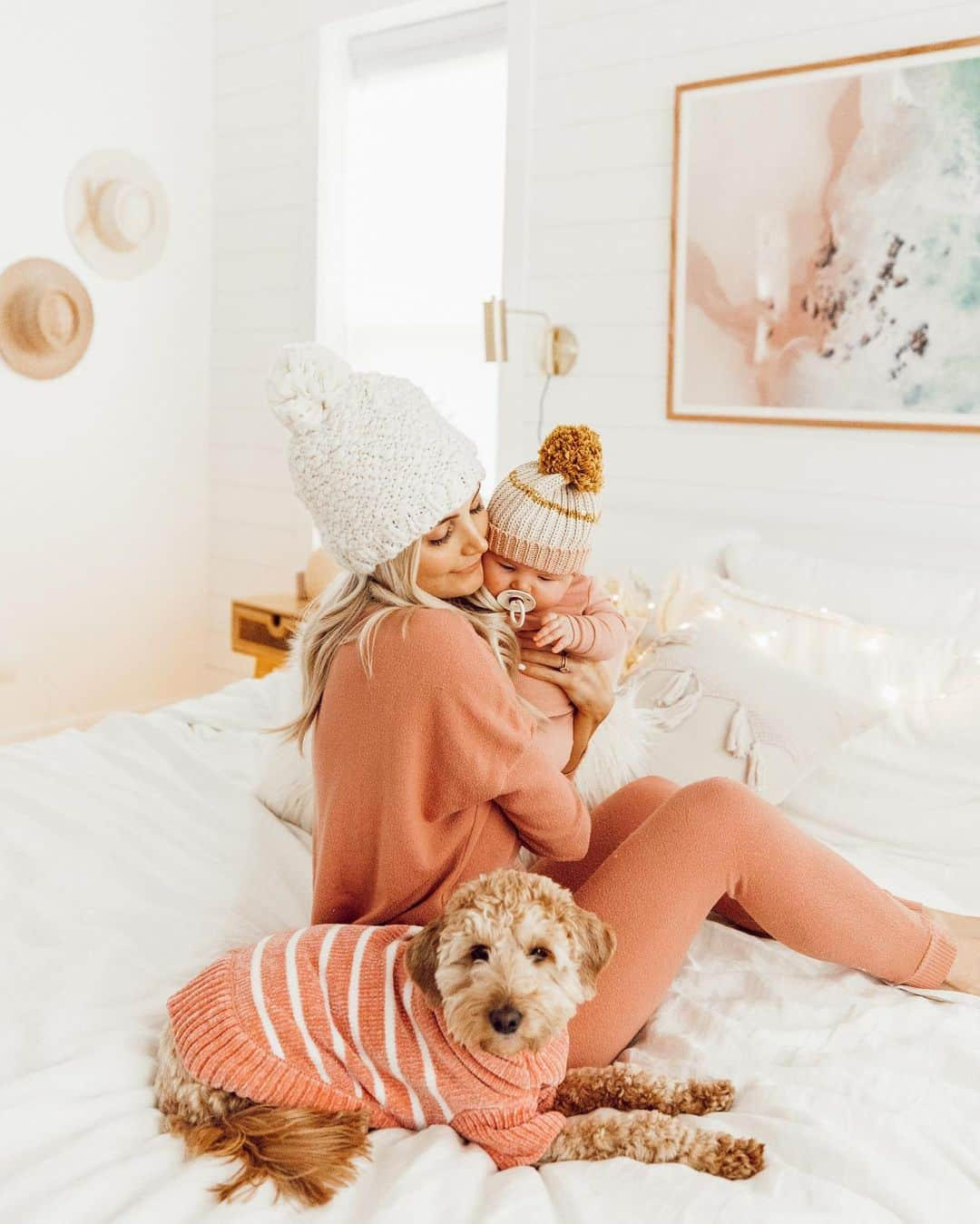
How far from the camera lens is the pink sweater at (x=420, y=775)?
118 centimetres

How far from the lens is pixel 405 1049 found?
1062mm

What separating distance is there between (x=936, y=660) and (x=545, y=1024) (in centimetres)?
119

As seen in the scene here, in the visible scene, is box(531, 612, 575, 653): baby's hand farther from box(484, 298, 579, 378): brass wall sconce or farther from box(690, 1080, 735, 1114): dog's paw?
box(484, 298, 579, 378): brass wall sconce

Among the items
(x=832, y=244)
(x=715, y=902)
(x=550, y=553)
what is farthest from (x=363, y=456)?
(x=832, y=244)

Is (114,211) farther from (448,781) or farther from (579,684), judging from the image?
(448,781)

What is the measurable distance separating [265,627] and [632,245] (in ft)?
5.28

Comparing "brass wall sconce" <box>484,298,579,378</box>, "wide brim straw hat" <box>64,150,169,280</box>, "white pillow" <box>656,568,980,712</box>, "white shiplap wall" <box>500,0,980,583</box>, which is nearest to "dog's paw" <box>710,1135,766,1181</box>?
"white pillow" <box>656,568,980,712</box>

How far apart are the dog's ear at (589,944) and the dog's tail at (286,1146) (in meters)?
0.28

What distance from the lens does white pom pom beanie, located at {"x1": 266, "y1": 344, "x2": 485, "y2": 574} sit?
129 centimetres

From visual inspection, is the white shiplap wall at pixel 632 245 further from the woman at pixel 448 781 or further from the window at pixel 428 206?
the woman at pixel 448 781

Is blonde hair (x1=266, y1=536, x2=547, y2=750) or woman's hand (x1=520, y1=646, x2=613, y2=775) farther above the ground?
blonde hair (x1=266, y1=536, x2=547, y2=750)

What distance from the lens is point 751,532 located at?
8.26 ft

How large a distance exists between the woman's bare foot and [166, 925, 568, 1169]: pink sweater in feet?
1.93

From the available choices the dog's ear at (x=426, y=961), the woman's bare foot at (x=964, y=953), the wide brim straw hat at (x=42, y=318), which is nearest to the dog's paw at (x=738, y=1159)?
the dog's ear at (x=426, y=961)
